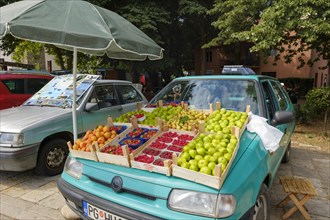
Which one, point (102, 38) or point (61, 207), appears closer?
point (102, 38)

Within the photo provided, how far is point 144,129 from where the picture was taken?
10.1 feet

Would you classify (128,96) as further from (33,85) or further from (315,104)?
(315,104)

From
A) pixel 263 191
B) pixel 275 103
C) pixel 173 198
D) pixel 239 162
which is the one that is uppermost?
pixel 275 103

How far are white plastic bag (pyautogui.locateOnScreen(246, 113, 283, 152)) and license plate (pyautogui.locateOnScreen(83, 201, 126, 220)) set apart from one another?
5.56 feet

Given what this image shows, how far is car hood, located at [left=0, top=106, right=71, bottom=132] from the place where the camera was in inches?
152

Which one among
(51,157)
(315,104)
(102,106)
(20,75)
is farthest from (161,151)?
(315,104)

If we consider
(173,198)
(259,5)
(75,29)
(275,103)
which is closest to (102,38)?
(75,29)

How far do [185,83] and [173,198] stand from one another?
2481 millimetres

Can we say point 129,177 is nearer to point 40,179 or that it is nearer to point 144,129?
point 144,129

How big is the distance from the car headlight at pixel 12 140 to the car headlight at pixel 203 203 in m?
2.87

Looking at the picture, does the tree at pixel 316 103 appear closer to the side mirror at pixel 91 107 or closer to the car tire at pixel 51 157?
the side mirror at pixel 91 107

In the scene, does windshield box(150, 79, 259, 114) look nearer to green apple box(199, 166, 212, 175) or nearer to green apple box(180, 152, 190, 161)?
green apple box(180, 152, 190, 161)

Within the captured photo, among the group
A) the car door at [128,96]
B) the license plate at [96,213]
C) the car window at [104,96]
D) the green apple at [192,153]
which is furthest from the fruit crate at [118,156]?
the car door at [128,96]

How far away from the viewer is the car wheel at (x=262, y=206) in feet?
7.94
